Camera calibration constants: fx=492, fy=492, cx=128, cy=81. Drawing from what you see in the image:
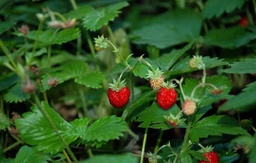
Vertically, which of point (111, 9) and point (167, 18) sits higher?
point (111, 9)

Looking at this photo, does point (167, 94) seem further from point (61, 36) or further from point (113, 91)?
point (61, 36)

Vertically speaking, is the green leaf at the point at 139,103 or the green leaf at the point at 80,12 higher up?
the green leaf at the point at 80,12

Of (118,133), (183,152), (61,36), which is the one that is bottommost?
(183,152)

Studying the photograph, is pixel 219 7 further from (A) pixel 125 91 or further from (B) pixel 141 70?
(A) pixel 125 91

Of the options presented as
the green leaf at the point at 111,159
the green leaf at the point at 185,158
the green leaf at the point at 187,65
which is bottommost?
the green leaf at the point at 185,158

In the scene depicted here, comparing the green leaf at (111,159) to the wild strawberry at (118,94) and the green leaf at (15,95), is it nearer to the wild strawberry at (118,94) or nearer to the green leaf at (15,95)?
the wild strawberry at (118,94)

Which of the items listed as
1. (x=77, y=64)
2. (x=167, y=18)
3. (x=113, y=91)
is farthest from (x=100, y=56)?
(x=113, y=91)

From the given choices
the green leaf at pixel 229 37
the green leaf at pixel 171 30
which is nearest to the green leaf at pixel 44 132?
the green leaf at pixel 171 30
